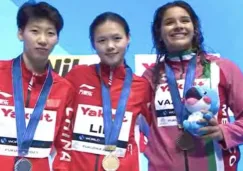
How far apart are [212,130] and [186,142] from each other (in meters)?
0.12

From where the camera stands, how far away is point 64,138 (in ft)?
5.16

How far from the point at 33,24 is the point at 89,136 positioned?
458 mm

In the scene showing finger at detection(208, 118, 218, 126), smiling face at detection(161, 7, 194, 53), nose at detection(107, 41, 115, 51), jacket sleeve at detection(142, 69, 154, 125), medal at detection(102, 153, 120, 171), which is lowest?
medal at detection(102, 153, 120, 171)

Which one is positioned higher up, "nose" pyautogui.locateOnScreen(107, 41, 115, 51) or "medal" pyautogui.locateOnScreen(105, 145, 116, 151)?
"nose" pyautogui.locateOnScreen(107, 41, 115, 51)

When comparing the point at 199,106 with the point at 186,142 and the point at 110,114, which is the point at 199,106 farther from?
the point at 110,114

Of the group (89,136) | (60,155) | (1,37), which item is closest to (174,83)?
(89,136)

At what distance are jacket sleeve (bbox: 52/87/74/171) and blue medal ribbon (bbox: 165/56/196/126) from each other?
379mm

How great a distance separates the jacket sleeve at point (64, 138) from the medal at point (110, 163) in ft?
0.45

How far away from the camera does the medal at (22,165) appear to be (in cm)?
145

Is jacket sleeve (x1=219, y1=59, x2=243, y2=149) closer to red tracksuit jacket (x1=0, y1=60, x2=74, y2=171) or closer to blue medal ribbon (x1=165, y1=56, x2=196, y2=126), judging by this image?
blue medal ribbon (x1=165, y1=56, x2=196, y2=126)

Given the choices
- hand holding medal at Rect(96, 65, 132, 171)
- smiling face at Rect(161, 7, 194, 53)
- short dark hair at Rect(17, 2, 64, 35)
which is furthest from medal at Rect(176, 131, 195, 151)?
short dark hair at Rect(17, 2, 64, 35)

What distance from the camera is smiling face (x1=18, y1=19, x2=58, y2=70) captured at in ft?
5.00

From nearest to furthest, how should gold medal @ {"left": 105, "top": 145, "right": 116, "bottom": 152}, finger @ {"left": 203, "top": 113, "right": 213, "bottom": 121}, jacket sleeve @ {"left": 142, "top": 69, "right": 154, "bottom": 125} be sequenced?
finger @ {"left": 203, "top": 113, "right": 213, "bottom": 121} < gold medal @ {"left": 105, "top": 145, "right": 116, "bottom": 152} < jacket sleeve @ {"left": 142, "top": 69, "right": 154, "bottom": 125}

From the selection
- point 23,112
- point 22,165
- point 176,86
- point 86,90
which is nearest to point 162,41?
point 176,86
